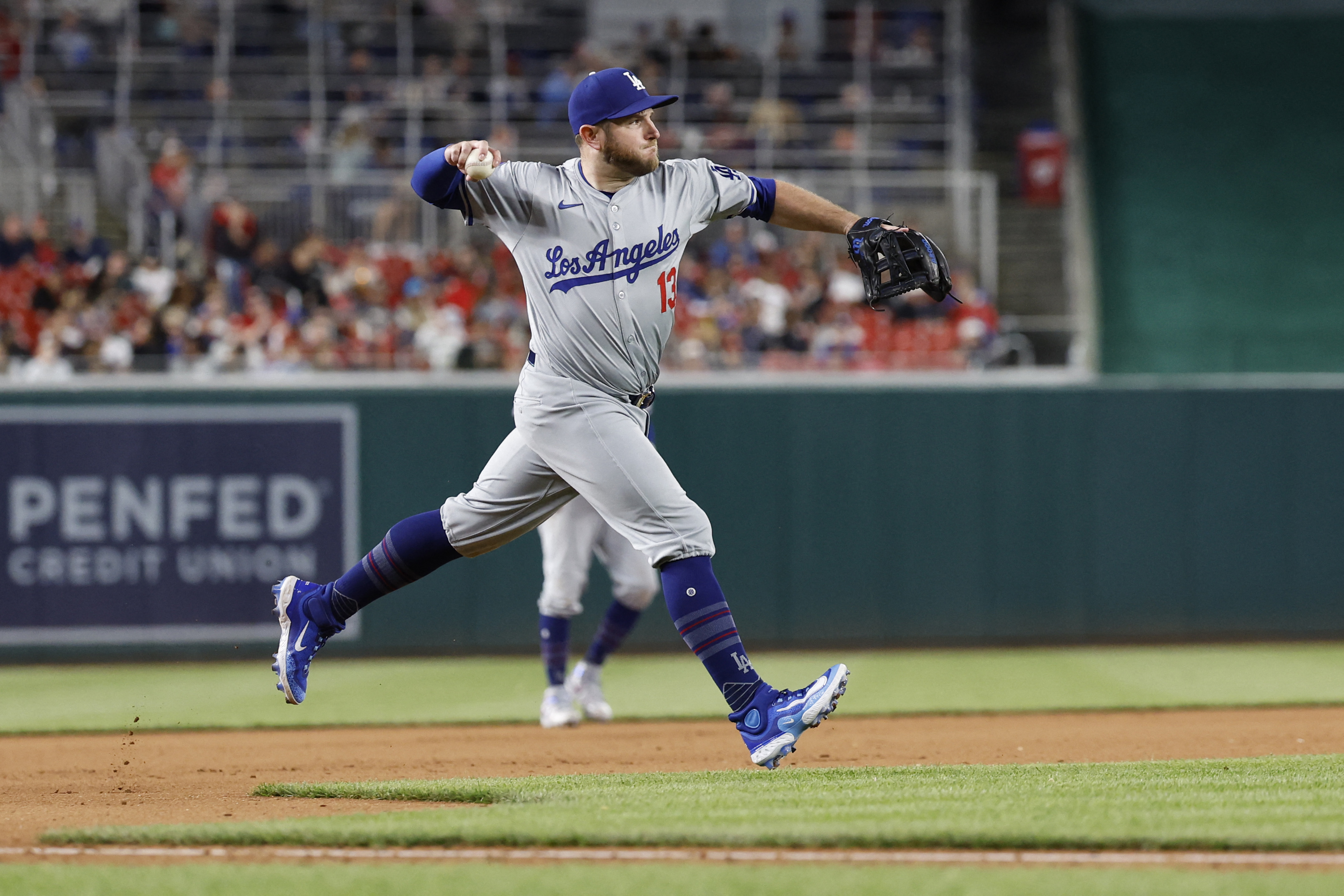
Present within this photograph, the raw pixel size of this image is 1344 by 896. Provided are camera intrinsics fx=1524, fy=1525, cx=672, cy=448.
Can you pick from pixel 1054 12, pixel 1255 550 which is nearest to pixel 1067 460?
pixel 1255 550

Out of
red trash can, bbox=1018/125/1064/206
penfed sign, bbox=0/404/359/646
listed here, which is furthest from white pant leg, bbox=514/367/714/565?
red trash can, bbox=1018/125/1064/206

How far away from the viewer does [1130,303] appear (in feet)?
62.8

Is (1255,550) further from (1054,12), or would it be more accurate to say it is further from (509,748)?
(1054,12)

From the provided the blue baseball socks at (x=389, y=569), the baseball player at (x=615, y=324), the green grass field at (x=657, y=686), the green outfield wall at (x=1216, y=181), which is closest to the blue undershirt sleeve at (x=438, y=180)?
the baseball player at (x=615, y=324)

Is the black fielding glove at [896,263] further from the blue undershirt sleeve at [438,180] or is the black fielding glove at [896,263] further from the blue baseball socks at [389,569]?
the blue baseball socks at [389,569]

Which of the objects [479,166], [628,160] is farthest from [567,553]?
[479,166]

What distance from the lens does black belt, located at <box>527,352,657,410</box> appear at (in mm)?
4941

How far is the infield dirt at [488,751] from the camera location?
5.16 metres

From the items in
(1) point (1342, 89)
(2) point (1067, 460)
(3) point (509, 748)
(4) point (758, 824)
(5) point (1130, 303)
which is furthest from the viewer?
(1) point (1342, 89)

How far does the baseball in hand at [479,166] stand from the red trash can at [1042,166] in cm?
1533

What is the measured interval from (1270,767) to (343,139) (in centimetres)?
1366

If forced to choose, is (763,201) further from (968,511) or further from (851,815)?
(968,511)

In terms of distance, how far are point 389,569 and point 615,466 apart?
95 cm

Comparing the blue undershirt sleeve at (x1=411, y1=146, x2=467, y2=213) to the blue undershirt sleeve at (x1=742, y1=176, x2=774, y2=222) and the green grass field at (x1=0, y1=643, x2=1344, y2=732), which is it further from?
the green grass field at (x1=0, y1=643, x2=1344, y2=732)
